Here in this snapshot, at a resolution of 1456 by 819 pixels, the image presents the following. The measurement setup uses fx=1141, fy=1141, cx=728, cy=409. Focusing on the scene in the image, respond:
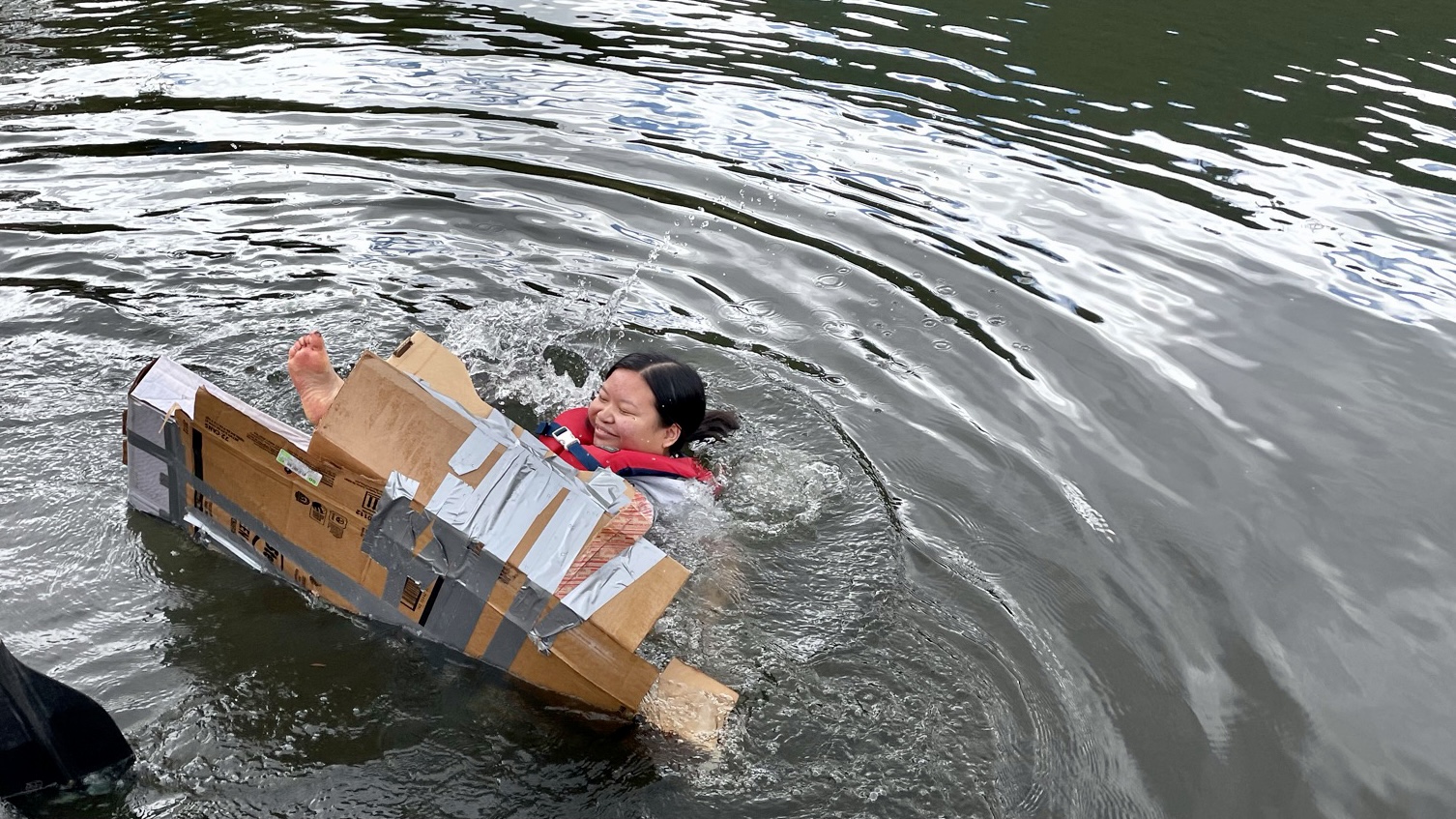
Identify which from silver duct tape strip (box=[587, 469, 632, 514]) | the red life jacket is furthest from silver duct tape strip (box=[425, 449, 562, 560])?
the red life jacket

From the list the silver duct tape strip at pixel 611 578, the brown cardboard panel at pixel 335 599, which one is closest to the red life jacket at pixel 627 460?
the brown cardboard panel at pixel 335 599

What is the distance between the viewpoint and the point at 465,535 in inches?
115

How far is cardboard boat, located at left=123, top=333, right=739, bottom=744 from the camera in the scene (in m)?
2.91

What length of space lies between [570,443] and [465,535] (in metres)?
1.17

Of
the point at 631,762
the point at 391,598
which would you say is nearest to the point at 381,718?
the point at 391,598

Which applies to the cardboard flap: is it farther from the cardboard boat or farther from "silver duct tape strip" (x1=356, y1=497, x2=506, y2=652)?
"silver duct tape strip" (x1=356, y1=497, x2=506, y2=652)

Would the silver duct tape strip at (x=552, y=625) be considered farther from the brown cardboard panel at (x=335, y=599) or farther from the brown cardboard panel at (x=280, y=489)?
the brown cardboard panel at (x=335, y=599)

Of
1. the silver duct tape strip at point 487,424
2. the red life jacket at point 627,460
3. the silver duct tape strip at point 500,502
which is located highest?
the silver duct tape strip at point 487,424

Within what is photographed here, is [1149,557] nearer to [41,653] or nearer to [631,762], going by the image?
[631,762]

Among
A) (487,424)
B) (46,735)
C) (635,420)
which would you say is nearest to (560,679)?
(487,424)

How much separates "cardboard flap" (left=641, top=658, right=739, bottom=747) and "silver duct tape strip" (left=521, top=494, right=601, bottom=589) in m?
0.47

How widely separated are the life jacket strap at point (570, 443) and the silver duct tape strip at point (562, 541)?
3.15 ft

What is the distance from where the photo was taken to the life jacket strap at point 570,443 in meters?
4.00

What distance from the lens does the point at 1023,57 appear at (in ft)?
33.6
